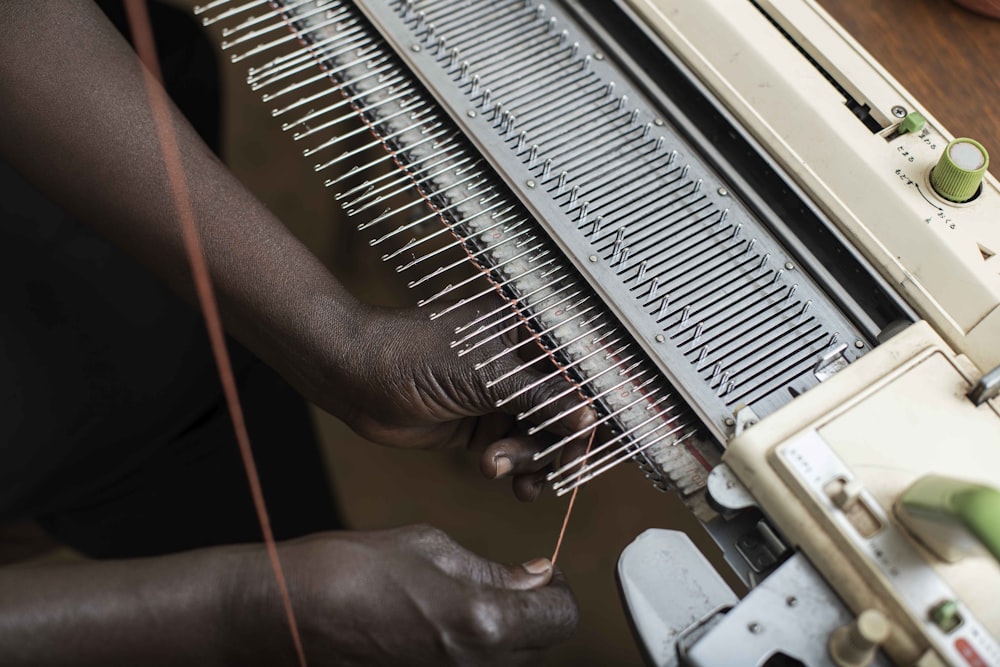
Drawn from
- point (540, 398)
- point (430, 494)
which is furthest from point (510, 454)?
point (430, 494)

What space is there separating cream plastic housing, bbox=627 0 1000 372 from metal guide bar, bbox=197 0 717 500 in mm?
312

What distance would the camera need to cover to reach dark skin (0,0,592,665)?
3.50 feet

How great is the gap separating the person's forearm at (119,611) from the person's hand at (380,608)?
0.11 feet

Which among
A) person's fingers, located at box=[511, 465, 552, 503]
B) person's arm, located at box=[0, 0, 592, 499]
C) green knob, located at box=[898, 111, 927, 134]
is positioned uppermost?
person's arm, located at box=[0, 0, 592, 499]

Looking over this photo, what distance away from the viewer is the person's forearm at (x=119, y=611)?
1.03 metres

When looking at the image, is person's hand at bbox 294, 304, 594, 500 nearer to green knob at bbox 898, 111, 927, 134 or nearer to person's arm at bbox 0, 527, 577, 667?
person's arm at bbox 0, 527, 577, 667

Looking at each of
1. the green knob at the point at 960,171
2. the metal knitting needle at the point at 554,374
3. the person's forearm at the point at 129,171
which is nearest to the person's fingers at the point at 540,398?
the metal knitting needle at the point at 554,374

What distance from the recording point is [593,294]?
3.93ft

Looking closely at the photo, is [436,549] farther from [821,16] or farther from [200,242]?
[821,16]

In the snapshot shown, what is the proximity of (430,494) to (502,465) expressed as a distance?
1017 mm

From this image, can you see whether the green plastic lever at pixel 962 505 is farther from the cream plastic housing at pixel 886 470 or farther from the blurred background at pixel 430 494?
the blurred background at pixel 430 494

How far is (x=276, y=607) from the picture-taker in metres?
1.07

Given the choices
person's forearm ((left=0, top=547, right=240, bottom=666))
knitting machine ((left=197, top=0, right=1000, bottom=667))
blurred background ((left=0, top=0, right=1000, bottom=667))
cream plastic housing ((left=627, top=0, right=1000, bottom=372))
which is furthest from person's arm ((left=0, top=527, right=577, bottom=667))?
blurred background ((left=0, top=0, right=1000, bottom=667))

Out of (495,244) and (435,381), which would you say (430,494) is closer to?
(435,381)
